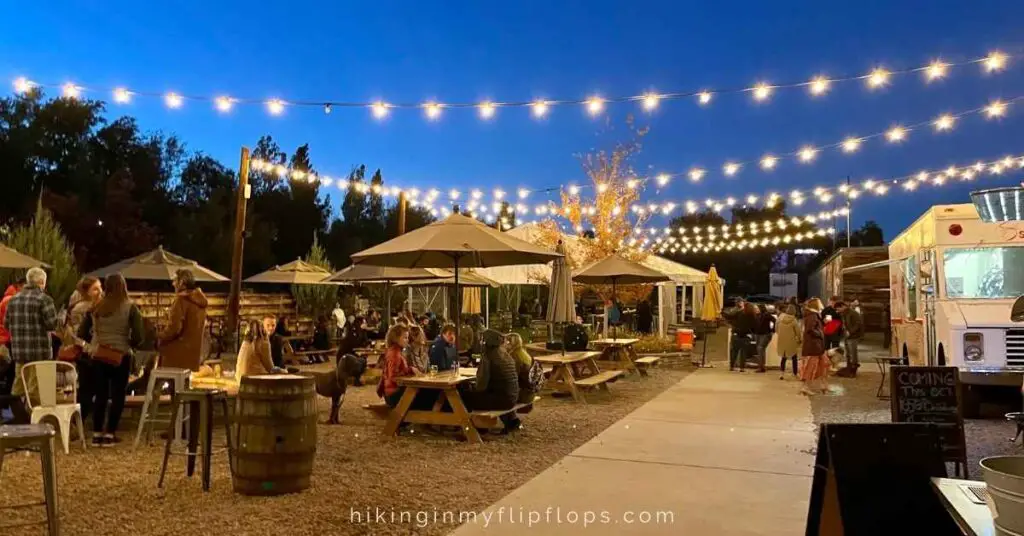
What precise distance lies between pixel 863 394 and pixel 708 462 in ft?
19.1

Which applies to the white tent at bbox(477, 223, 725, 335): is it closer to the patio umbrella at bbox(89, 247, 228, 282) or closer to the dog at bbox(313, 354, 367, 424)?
the patio umbrella at bbox(89, 247, 228, 282)

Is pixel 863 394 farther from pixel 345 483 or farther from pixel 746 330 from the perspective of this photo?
pixel 345 483

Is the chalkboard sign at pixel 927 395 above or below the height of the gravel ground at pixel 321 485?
above

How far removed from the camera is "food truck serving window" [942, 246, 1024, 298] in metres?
9.12

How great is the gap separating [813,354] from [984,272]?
2.53 metres

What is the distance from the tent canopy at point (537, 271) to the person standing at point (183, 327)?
45.8 ft

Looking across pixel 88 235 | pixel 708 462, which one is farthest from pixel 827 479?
pixel 88 235

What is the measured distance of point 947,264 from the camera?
936cm

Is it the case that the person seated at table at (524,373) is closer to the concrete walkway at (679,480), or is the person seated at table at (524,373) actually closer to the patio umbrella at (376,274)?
the concrete walkway at (679,480)

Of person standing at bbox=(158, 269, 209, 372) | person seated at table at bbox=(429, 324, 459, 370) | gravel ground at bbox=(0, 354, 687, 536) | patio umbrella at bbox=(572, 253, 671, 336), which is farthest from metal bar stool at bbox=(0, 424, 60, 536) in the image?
patio umbrella at bbox=(572, 253, 671, 336)

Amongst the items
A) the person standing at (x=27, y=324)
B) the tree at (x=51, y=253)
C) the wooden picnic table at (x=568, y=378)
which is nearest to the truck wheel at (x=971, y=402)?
the wooden picnic table at (x=568, y=378)

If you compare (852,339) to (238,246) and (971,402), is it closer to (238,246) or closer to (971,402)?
(971,402)

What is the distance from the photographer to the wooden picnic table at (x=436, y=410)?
284 inches

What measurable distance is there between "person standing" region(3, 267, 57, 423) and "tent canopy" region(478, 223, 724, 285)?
574 inches
